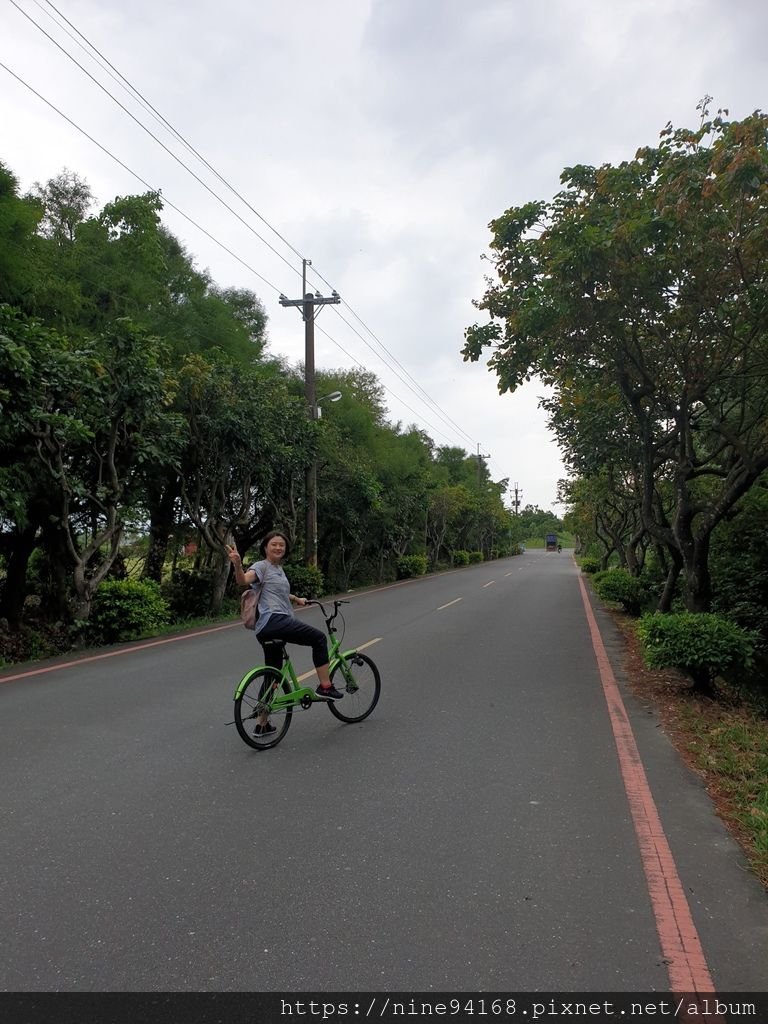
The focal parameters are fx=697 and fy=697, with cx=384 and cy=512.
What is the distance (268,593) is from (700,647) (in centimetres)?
464

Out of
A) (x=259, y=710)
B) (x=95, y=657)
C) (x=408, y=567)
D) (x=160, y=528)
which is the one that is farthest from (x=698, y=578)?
(x=408, y=567)

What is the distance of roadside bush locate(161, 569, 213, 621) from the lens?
1856cm

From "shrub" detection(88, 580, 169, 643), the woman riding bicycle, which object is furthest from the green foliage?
"shrub" detection(88, 580, 169, 643)

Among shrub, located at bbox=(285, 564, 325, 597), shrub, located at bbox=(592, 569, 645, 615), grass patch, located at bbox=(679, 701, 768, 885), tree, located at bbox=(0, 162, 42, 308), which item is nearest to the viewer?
grass patch, located at bbox=(679, 701, 768, 885)

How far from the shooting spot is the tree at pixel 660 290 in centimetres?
767

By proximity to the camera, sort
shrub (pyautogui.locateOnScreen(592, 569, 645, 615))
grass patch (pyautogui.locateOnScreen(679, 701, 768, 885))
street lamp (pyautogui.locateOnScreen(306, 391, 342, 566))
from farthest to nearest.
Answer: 1. street lamp (pyautogui.locateOnScreen(306, 391, 342, 566))
2. shrub (pyautogui.locateOnScreen(592, 569, 645, 615))
3. grass patch (pyautogui.locateOnScreen(679, 701, 768, 885))

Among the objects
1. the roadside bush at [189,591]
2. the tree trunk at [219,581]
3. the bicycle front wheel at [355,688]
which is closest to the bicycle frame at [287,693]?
the bicycle front wheel at [355,688]

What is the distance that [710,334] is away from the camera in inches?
370

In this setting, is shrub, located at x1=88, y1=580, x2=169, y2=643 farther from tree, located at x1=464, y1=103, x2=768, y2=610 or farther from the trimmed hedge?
tree, located at x1=464, y1=103, x2=768, y2=610

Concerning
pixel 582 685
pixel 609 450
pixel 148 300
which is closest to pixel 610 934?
pixel 582 685

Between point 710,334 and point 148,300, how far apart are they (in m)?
12.1

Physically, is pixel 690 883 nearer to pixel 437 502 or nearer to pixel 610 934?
pixel 610 934

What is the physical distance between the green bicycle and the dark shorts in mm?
62

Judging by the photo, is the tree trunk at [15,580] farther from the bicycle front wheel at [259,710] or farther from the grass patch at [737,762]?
the grass patch at [737,762]
